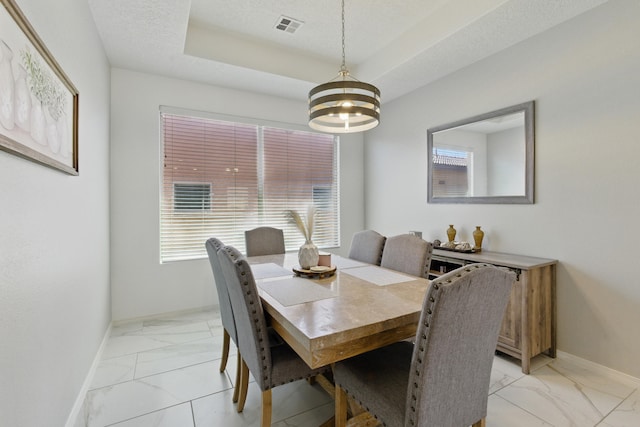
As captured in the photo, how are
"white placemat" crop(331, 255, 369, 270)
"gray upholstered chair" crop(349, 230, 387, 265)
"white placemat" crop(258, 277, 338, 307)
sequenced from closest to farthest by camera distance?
1. "white placemat" crop(258, 277, 338, 307)
2. "white placemat" crop(331, 255, 369, 270)
3. "gray upholstered chair" crop(349, 230, 387, 265)

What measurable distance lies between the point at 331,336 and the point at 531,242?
233cm

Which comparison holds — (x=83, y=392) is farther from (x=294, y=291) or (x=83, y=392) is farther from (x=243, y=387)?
(x=294, y=291)

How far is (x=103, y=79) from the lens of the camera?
9.09ft

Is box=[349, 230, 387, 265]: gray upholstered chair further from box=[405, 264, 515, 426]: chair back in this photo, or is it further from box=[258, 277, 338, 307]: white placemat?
box=[405, 264, 515, 426]: chair back

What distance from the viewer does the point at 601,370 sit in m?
2.21

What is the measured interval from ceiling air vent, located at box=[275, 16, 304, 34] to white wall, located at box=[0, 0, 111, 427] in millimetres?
1520

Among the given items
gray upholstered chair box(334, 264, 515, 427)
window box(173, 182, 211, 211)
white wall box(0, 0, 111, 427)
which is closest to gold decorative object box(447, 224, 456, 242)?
gray upholstered chair box(334, 264, 515, 427)

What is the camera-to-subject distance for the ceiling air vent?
2.81 meters

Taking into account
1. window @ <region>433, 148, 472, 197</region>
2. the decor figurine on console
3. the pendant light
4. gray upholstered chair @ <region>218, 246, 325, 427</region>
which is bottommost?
gray upholstered chair @ <region>218, 246, 325, 427</region>

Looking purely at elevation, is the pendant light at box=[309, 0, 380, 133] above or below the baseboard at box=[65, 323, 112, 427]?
above

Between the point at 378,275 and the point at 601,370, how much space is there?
1818 millimetres

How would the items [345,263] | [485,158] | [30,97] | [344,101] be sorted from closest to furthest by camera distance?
1. [30,97]
2. [344,101]
3. [345,263]
4. [485,158]

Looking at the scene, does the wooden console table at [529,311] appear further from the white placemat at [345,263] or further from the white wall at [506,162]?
the white placemat at [345,263]

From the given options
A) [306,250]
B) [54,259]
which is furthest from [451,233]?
[54,259]
